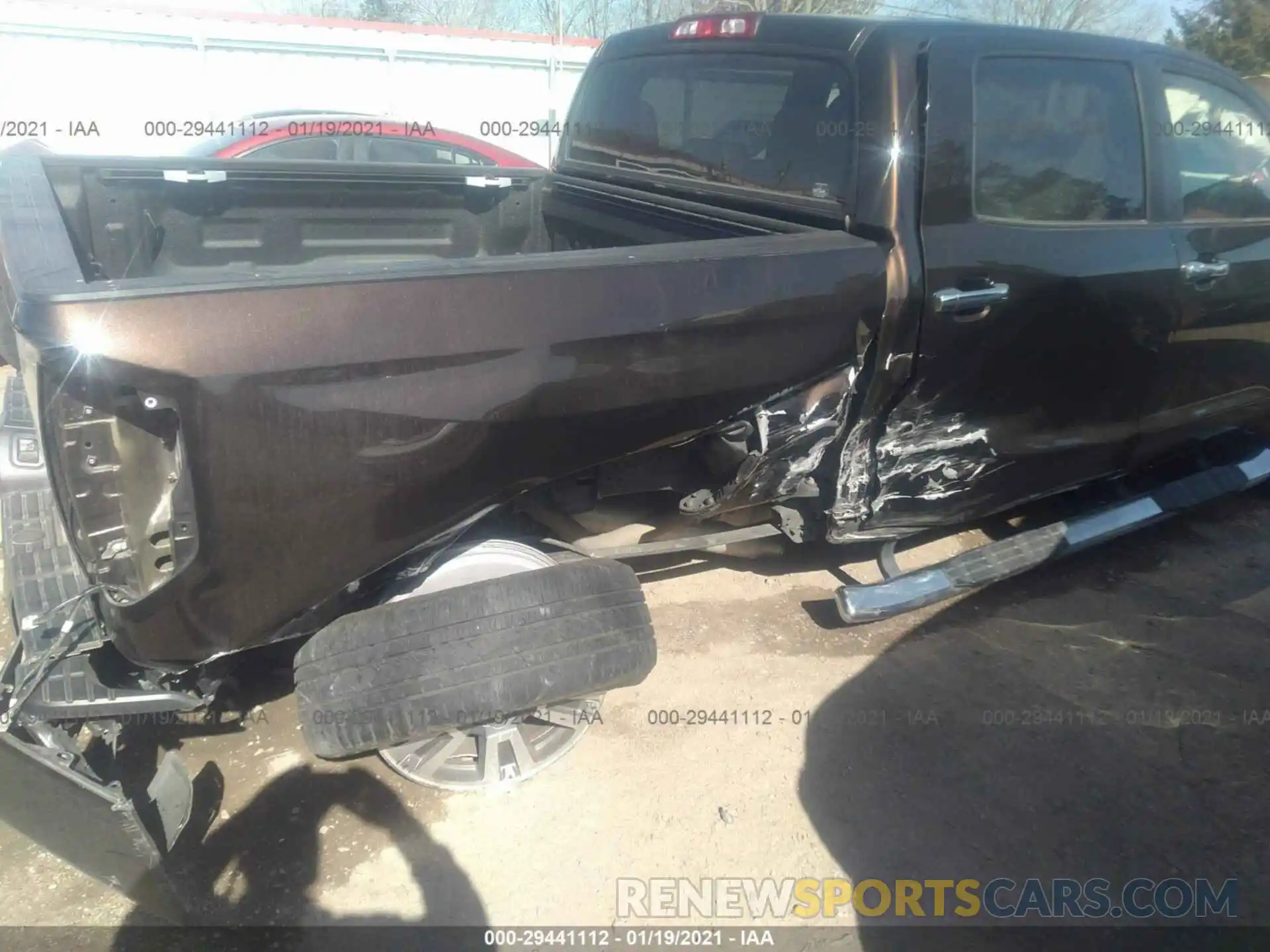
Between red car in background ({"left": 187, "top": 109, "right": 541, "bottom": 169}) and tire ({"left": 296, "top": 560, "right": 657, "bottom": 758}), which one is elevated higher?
red car in background ({"left": 187, "top": 109, "right": 541, "bottom": 169})

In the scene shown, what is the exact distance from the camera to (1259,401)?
375cm

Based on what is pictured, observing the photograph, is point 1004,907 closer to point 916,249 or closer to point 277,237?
point 916,249

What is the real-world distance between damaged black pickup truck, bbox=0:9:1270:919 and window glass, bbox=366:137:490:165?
4.46 m

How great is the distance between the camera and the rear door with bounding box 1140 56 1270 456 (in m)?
3.10

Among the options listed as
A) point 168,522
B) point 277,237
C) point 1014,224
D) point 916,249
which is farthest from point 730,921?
point 277,237

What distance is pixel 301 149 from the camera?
7.29 m

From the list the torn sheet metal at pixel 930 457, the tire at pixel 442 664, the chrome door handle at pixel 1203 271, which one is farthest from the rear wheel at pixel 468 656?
the chrome door handle at pixel 1203 271

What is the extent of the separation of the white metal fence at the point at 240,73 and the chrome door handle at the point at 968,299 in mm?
10328

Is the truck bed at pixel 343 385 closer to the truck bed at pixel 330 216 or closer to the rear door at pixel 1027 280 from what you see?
the rear door at pixel 1027 280

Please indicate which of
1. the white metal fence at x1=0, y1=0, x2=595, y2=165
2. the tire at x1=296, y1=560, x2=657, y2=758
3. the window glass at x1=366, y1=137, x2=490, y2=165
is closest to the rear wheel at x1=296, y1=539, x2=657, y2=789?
the tire at x1=296, y1=560, x2=657, y2=758

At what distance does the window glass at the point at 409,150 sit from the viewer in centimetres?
773

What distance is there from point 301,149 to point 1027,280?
635 centimetres

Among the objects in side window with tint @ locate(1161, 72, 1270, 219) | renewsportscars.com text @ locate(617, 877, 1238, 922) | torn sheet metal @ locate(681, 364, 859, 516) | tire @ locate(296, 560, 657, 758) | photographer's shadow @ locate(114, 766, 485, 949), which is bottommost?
renewsportscars.com text @ locate(617, 877, 1238, 922)

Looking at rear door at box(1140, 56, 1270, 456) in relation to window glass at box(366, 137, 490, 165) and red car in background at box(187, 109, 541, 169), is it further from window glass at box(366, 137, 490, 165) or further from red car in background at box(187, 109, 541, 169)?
window glass at box(366, 137, 490, 165)
